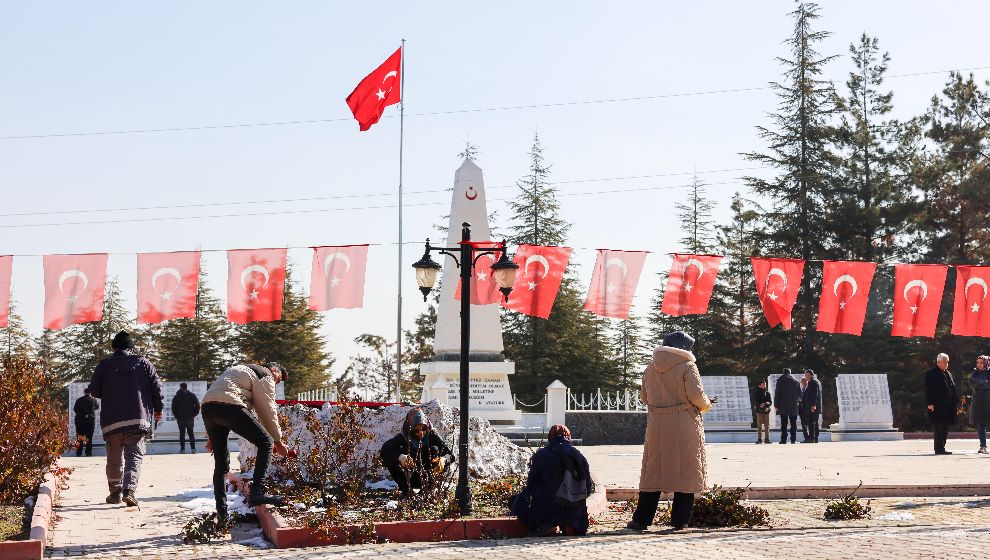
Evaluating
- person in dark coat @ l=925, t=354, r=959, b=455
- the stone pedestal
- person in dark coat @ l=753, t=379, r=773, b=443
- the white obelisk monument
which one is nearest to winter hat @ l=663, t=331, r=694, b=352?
person in dark coat @ l=925, t=354, r=959, b=455

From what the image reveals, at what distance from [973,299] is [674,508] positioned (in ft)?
63.6

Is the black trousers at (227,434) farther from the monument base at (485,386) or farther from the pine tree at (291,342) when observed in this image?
the pine tree at (291,342)

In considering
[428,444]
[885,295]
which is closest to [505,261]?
[428,444]

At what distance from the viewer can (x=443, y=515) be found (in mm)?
9680

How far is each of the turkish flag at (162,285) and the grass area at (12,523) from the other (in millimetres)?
12128

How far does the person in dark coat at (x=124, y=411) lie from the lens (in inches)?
445

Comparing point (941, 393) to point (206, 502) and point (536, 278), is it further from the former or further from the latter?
point (206, 502)

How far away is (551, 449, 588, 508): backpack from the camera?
9.27m

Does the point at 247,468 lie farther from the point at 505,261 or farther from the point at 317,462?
the point at 505,261

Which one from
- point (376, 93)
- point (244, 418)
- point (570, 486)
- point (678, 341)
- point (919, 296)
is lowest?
point (570, 486)

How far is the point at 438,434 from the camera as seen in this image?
12.4m

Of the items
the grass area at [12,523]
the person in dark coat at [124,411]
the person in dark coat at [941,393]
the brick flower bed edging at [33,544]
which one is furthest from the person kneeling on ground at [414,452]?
the person in dark coat at [941,393]

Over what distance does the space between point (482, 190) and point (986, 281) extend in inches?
448

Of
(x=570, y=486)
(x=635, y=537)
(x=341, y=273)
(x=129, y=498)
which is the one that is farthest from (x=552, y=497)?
(x=341, y=273)
